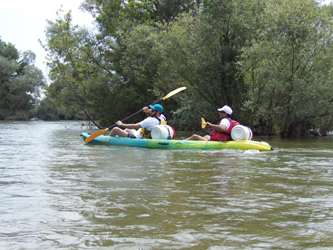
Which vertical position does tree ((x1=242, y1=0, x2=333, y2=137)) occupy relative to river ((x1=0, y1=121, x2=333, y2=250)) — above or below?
above

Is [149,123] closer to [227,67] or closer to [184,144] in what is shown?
[184,144]

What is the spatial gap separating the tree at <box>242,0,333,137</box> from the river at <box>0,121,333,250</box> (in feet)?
27.9

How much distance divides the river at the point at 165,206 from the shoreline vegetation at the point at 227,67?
345 inches

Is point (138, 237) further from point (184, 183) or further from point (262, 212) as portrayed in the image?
point (184, 183)

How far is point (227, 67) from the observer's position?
16.2 meters

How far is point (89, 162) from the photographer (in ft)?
23.9

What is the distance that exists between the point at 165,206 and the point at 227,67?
12997 millimetres

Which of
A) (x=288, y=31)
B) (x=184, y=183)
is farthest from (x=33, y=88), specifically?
(x=184, y=183)

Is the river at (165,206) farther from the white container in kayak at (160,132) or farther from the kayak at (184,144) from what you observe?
the white container in kayak at (160,132)

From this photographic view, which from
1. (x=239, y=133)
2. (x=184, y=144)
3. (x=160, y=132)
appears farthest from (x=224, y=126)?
(x=160, y=132)

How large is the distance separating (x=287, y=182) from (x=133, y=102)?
19030 millimetres

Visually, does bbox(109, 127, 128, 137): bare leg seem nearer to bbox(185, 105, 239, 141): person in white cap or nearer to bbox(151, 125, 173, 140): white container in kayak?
bbox(151, 125, 173, 140): white container in kayak

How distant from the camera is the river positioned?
112 inches

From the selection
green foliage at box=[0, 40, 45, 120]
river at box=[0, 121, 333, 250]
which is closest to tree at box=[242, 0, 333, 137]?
river at box=[0, 121, 333, 250]
